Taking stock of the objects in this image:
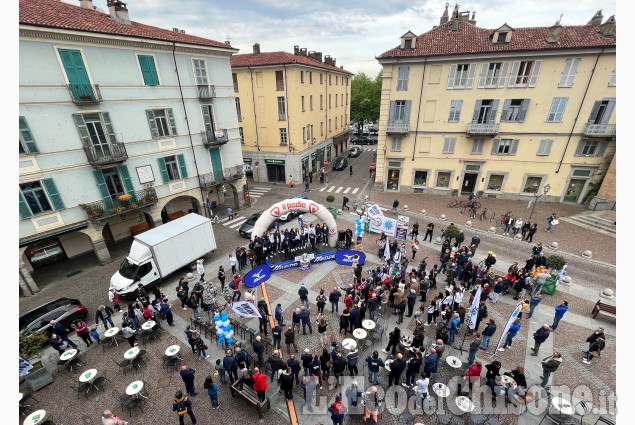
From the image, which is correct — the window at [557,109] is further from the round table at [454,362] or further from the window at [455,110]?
the round table at [454,362]

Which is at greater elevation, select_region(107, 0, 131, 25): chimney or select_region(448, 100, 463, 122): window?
select_region(107, 0, 131, 25): chimney

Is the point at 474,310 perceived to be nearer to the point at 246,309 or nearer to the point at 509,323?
the point at 509,323

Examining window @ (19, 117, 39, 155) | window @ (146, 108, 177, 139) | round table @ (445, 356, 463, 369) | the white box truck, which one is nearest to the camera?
round table @ (445, 356, 463, 369)

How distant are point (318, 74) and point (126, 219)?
3025 centimetres

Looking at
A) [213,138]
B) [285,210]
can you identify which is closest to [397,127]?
[285,210]

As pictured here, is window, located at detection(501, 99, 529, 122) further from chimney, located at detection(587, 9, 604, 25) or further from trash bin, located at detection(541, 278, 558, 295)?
trash bin, located at detection(541, 278, 558, 295)

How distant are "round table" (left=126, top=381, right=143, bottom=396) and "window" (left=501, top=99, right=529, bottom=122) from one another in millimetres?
34210

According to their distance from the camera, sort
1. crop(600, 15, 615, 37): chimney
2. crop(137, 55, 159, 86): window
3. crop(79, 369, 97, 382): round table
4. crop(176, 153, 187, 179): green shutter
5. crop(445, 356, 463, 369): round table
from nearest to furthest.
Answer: crop(79, 369, 97, 382): round table → crop(445, 356, 463, 369): round table → crop(137, 55, 159, 86): window → crop(176, 153, 187, 179): green shutter → crop(600, 15, 615, 37): chimney

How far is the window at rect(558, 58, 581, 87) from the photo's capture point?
79.8 feet

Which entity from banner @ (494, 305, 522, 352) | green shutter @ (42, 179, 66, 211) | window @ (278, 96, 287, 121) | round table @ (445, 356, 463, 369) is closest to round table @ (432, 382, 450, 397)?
round table @ (445, 356, 463, 369)

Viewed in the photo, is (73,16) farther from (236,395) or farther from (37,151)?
A: (236,395)

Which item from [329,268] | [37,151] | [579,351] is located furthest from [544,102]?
[37,151]

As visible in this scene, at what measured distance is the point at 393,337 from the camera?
1162 cm

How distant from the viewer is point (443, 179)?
1227 inches
